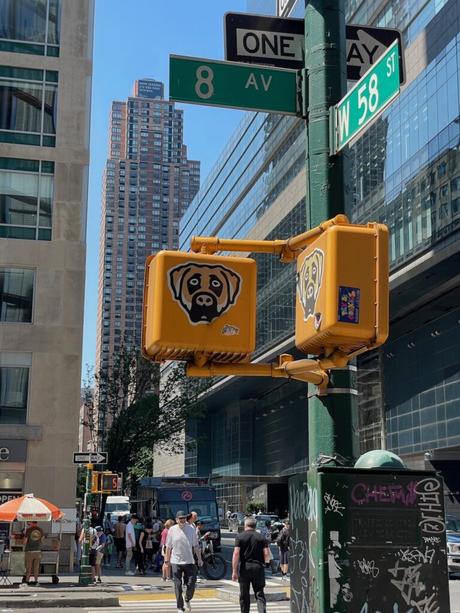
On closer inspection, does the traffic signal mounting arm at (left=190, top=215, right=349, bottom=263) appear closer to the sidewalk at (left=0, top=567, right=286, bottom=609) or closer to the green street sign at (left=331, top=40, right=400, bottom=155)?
the green street sign at (left=331, top=40, right=400, bottom=155)

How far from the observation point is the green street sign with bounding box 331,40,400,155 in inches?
178

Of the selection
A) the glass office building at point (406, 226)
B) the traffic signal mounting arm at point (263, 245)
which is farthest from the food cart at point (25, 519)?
the traffic signal mounting arm at point (263, 245)

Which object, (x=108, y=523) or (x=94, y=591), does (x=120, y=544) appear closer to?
(x=94, y=591)

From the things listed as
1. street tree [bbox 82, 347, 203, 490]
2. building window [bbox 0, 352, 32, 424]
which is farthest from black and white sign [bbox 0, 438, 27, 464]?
street tree [bbox 82, 347, 203, 490]

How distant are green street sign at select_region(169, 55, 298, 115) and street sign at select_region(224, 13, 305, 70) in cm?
22

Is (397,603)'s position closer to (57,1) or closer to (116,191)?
(57,1)

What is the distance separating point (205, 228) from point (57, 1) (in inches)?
2715

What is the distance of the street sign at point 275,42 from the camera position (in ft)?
18.5

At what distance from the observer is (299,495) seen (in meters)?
4.60

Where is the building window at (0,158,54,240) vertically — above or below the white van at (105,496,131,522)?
above

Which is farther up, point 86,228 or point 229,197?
point 229,197

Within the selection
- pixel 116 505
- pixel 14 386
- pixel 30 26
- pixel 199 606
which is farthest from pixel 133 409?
pixel 199 606

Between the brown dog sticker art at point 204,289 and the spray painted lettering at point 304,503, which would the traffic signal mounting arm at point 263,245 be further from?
the spray painted lettering at point 304,503

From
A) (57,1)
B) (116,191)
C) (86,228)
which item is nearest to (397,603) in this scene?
(86,228)
